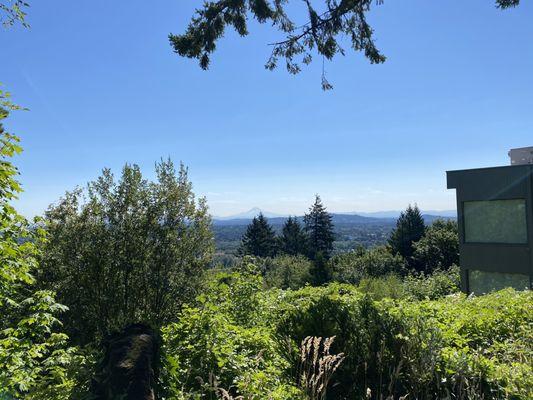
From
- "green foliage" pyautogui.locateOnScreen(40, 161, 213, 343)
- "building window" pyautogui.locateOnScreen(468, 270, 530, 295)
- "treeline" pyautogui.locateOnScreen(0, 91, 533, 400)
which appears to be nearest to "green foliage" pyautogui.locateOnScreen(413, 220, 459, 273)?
"building window" pyautogui.locateOnScreen(468, 270, 530, 295)

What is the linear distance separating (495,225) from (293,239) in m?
58.2

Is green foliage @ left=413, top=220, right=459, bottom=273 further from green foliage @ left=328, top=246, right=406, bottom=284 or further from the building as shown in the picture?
the building

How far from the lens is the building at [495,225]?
1255 centimetres

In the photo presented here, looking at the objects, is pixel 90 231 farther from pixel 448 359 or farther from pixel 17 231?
pixel 448 359

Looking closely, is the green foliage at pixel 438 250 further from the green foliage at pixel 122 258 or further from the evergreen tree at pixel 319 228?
the evergreen tree at pixel 319 228

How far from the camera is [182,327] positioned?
10.8ft

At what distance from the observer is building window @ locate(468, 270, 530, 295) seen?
12641 mm

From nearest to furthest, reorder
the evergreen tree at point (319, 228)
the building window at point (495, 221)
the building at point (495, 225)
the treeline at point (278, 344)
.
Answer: the treeline at point (278, 344)
the building at point (495, 225)
the building window at point (495, 221)
the evergreen tree at point (319, 228)

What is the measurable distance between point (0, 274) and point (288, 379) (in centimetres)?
287

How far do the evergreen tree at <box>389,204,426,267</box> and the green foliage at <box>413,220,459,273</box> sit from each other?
8.52m

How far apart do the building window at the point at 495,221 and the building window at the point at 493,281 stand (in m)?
1.10

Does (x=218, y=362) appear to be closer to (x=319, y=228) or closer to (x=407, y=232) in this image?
(x=407, y=232)

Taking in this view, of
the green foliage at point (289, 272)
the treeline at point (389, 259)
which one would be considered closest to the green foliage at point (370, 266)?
the treeline at point (389, 259)

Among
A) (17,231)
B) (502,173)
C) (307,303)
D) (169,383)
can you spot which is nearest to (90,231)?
(17,231)
